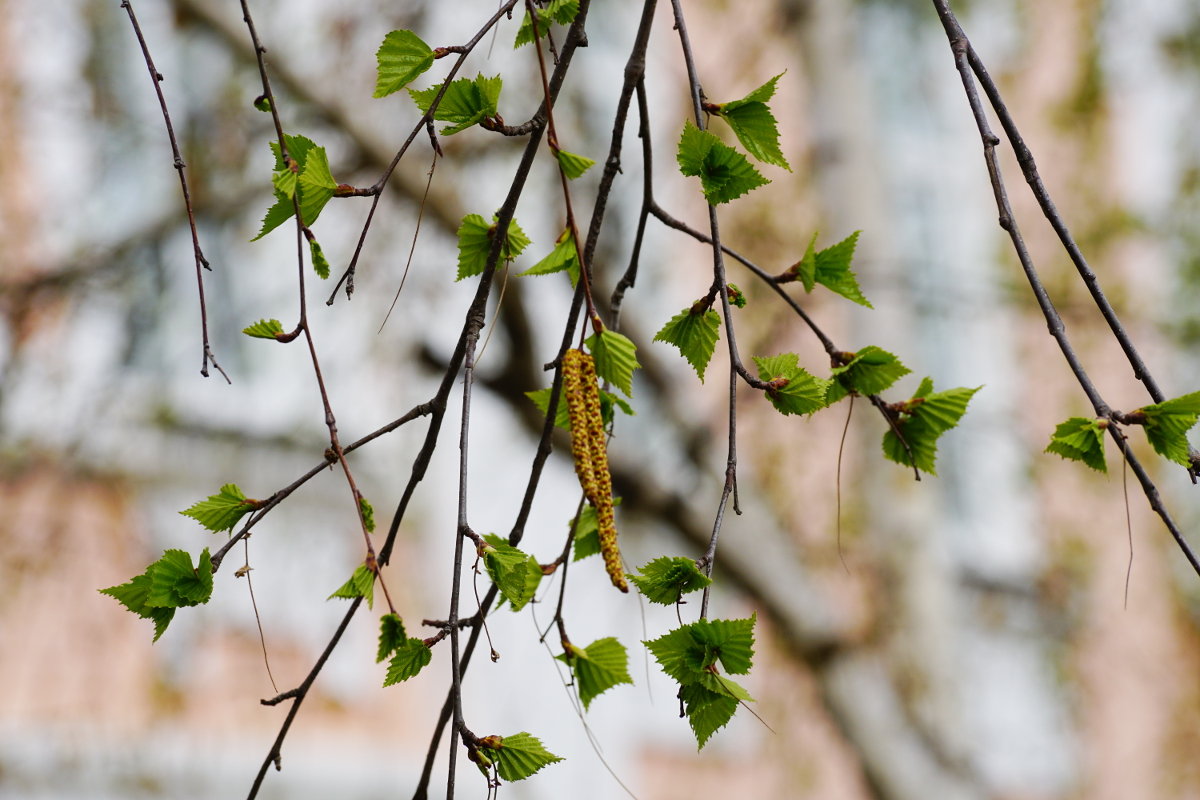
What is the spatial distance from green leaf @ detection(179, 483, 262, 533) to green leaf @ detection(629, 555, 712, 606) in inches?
6.7

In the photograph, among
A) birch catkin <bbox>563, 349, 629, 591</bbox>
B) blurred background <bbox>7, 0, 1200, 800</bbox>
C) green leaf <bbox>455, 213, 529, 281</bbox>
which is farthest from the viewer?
blurred background <bbox>7, 0, 1200, 800</bbox>

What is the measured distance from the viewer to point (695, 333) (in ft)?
1.72

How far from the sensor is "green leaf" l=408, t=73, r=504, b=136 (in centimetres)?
47

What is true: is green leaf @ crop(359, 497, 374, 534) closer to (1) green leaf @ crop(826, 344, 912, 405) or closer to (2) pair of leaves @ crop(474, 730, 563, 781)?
(2) pair of leaves @ crop(474, 730, 563, 781)

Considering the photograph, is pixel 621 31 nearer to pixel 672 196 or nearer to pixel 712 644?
pixel 672 196

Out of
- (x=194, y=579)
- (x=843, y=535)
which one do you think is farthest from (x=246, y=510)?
(x=843, y=535)

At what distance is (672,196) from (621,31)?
30 centimetres

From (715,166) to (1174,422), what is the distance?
21 cm

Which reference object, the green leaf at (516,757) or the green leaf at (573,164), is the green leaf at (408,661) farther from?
the green leaf at (573,164)

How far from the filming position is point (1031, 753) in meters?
2.77

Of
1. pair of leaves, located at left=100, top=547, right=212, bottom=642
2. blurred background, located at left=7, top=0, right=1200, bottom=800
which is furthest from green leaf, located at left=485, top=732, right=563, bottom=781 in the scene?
blurred background, located at left=7, top=0, right=1200, bottom=800

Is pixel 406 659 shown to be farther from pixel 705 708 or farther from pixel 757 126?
pixel 757 126

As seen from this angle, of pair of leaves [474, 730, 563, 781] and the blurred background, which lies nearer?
pair of leaves [474, 730, 563, 781]

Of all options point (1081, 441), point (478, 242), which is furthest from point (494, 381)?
point (1081, 441)
